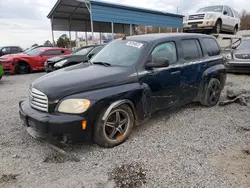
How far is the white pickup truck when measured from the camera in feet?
42.5

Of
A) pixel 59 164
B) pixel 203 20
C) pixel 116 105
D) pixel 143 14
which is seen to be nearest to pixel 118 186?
pixel 59 164

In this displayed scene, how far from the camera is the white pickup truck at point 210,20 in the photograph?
12969 millimetres

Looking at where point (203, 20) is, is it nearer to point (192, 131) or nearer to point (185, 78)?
point (185, 78)

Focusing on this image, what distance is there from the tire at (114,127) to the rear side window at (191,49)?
74.3 inches

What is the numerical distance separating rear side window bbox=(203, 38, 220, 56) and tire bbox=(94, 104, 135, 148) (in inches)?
112

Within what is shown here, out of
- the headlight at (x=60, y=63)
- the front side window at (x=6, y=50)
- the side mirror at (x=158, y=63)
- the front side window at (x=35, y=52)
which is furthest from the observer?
the front side window at (x=6, y=50)

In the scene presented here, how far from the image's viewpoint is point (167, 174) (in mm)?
2824

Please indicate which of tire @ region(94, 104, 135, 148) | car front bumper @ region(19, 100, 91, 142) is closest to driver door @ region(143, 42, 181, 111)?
tire @ region(94, 104, 135, 148)

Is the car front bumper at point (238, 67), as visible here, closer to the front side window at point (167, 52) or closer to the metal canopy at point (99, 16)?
the front side window at point (167, 52)

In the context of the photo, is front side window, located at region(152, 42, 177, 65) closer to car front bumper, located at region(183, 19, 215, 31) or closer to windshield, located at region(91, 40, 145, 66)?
windshield, located at region(91, 40, 145, 66)

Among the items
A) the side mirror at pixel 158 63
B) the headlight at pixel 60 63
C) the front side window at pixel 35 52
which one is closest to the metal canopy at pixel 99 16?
the front side window at pixel 35 52

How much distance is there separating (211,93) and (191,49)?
4.40ft

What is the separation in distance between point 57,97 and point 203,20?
1205 centimetres

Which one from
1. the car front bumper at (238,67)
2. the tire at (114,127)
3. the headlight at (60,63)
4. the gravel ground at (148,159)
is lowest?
the gravel ground at (148,159)
